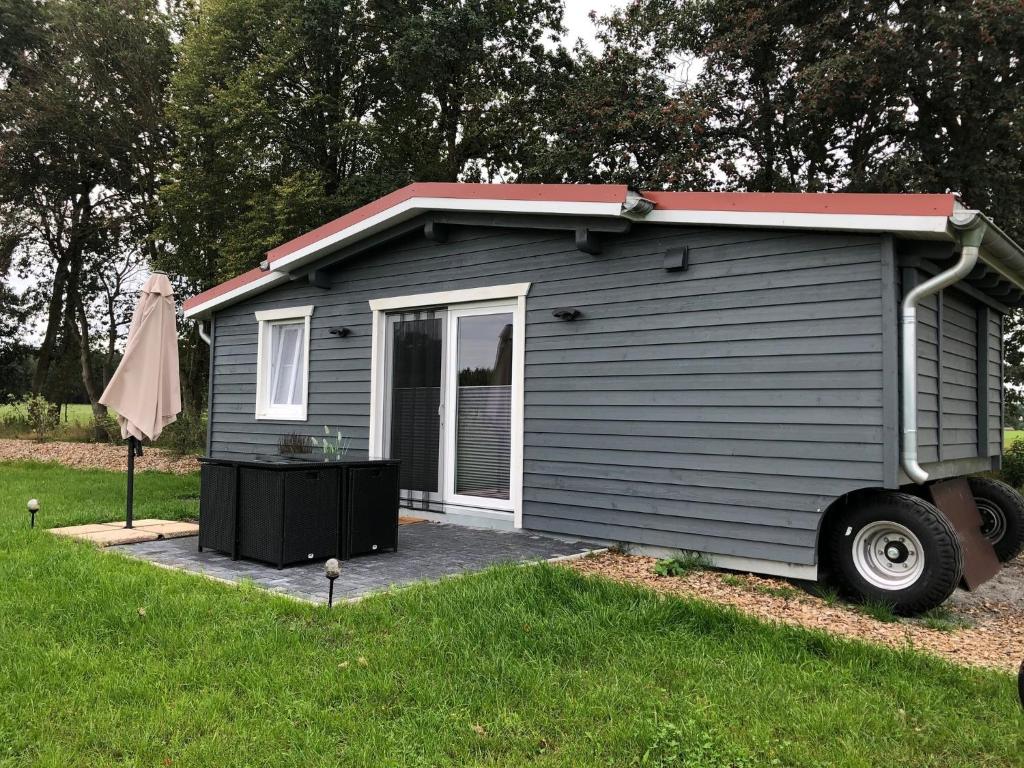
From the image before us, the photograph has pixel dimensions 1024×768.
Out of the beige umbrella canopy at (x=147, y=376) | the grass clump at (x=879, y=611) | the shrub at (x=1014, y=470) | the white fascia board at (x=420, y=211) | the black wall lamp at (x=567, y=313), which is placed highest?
the white fascia board at (x=420, y=211)

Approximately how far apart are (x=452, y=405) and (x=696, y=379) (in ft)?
8.35

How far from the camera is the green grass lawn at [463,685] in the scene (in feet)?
7.94

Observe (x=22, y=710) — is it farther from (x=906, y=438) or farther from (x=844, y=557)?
(x=906, y=438)

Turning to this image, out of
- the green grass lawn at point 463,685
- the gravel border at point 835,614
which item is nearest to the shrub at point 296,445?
the green grass lawn at point 463,685

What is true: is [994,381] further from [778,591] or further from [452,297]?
[452,297]

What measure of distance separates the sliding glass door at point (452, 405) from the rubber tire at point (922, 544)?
2.84 metres

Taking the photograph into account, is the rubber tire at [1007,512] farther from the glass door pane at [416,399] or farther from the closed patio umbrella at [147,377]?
the closed patio umbrella at [147,377]

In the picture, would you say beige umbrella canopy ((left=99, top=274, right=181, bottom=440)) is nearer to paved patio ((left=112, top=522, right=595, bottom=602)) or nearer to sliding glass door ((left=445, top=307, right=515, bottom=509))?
paved patio ((left=112, top=522, right=595, bottom=602))

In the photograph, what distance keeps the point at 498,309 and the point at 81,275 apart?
1927cm

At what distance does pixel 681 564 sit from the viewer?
5.18 m

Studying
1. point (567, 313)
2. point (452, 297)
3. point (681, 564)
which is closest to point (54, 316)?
point (452, 297)

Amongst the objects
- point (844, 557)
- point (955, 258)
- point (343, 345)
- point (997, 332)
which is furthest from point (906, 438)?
point (343, 345)

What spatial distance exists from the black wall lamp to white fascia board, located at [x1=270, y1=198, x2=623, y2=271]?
2.56ft

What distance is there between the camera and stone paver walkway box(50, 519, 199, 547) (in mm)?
5591
